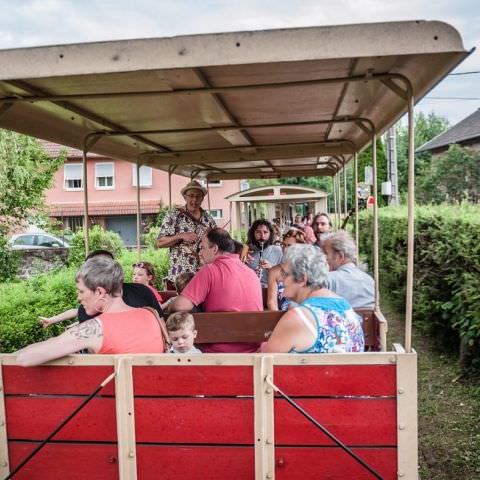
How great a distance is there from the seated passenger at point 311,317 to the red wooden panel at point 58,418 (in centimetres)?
86

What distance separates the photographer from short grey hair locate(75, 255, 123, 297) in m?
3.49

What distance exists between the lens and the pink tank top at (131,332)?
3.34 meters

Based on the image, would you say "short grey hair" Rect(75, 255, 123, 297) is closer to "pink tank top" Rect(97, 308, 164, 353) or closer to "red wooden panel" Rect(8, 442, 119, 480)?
"pink tank top" Rect(97, 308, 164, 353)

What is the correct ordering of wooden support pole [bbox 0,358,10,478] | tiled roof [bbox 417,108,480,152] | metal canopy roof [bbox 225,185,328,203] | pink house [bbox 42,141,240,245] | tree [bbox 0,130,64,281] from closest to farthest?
1. wooden support pole [bbox 0,358,10,478]
2. metal canopy roof [bbox 225,185,328,203]
3. tree [bbox 0,130,64,281]
4. pink house [bbox 42,141,240,245]
5. tiled roof [bbox 417,108,480,152]

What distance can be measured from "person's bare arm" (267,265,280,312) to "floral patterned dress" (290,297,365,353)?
2580mm

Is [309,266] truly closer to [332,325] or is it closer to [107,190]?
[332,325]

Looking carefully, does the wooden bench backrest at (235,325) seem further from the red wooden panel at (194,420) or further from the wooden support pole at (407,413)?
the wooden support pole at (407,413)

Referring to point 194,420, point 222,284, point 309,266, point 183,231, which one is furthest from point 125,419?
point 183,231

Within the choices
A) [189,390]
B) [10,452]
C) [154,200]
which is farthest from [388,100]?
[154,200]

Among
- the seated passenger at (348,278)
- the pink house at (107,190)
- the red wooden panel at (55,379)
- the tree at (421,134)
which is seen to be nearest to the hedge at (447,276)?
the seated passenger at (348,278)

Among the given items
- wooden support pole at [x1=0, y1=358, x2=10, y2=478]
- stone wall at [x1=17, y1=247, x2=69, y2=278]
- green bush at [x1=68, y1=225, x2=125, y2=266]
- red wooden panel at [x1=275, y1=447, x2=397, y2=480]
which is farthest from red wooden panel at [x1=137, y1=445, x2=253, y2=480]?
green bush at [x1=68, y1=225, x2=125, y2=266]

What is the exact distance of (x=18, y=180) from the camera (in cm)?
1425

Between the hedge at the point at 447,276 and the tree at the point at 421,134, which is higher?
the tree at the point at 421,134

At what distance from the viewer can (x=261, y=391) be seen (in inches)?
119
